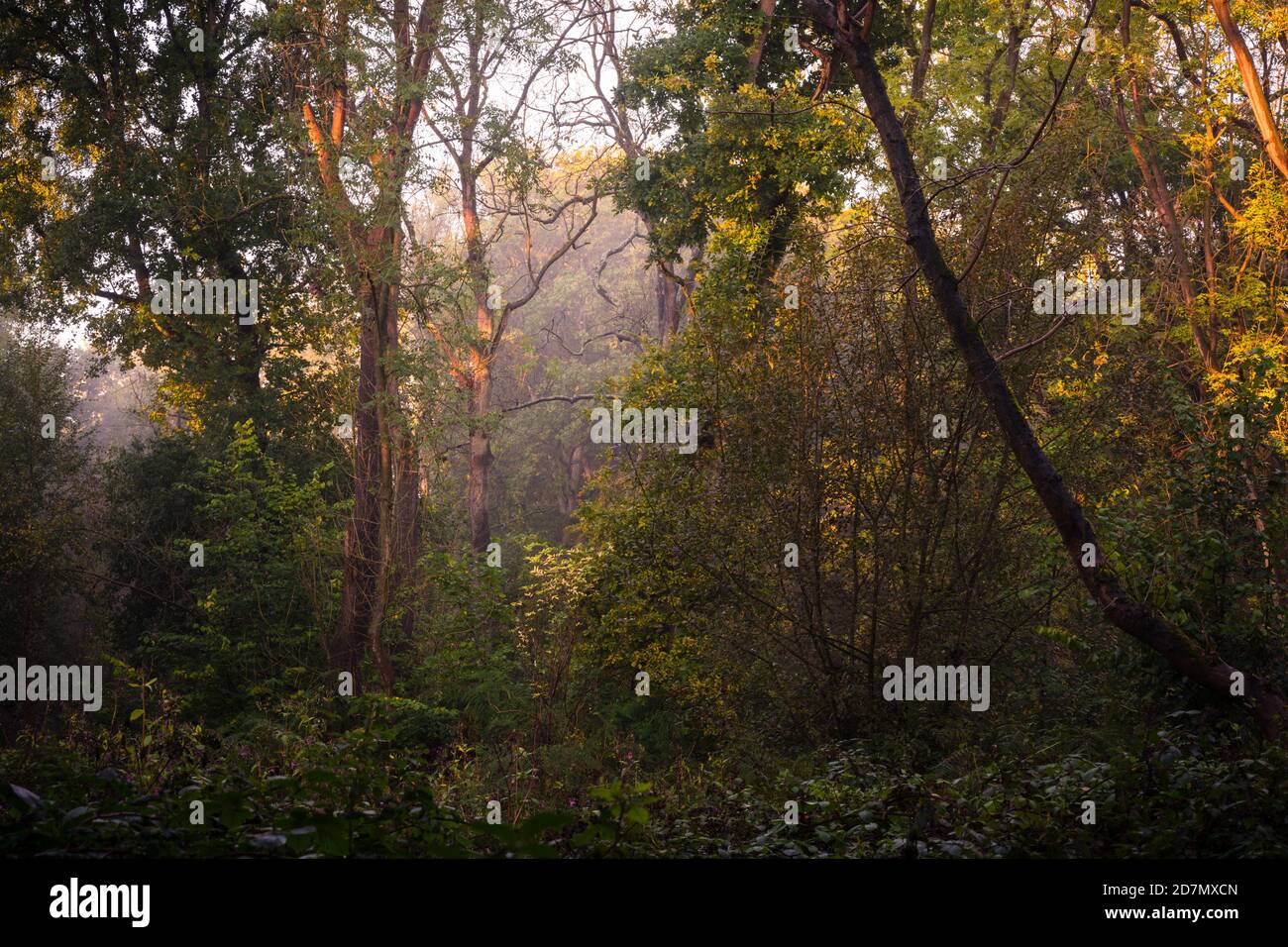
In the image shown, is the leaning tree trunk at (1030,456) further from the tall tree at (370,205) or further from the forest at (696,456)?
the tall tree at (370,205)

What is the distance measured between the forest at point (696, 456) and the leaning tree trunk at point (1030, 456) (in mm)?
33

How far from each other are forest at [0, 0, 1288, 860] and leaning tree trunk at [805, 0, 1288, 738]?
0.03 m

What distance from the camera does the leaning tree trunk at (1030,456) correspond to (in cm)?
736

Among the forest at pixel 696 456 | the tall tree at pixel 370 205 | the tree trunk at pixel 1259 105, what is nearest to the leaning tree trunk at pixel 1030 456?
the forest at pixel 696 456

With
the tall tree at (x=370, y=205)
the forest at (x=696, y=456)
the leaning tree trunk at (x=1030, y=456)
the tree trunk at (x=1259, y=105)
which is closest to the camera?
the forest at (x=696, y=456)

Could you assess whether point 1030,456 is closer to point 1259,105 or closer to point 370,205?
point 1259,105

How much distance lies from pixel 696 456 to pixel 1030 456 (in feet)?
15.9

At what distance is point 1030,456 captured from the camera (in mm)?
8094

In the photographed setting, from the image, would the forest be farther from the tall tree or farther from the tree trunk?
the tree trunk
